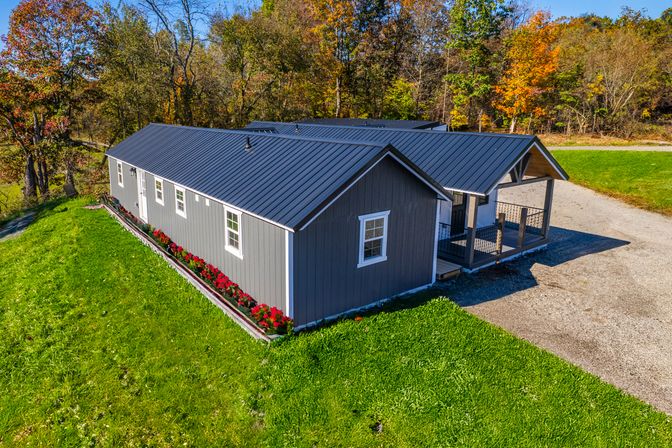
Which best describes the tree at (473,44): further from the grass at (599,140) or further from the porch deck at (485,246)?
the porch deck at (485,246)

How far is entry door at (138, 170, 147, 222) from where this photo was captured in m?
17.4

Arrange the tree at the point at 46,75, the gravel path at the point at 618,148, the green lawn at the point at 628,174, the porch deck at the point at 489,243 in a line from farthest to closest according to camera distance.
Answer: the gravel path at the point at 618,148 → the tree at the point at 46,75 → the green lawn at the point at 628,174 → the porch deck at the point at 489,243

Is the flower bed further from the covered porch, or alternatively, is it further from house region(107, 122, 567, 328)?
the covered porch

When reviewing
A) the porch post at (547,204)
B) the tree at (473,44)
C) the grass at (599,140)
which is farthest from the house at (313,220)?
the tree at (473,44)

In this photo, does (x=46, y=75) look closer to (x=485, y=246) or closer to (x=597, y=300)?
(x=485, y=246)

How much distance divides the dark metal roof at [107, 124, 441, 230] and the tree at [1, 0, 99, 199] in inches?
594

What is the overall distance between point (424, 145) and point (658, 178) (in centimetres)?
2036

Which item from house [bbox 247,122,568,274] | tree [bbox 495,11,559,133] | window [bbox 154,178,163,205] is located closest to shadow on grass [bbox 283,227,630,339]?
house [bbox 247,122,568,274]

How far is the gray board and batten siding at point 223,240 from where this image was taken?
9.62 metres

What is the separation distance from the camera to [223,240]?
11672 millimetres

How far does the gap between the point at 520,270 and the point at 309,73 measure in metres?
30.3

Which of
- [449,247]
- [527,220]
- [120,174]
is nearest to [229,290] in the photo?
[449,247]

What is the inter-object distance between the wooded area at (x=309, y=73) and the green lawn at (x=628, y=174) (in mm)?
10891

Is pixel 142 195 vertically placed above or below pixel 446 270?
above
